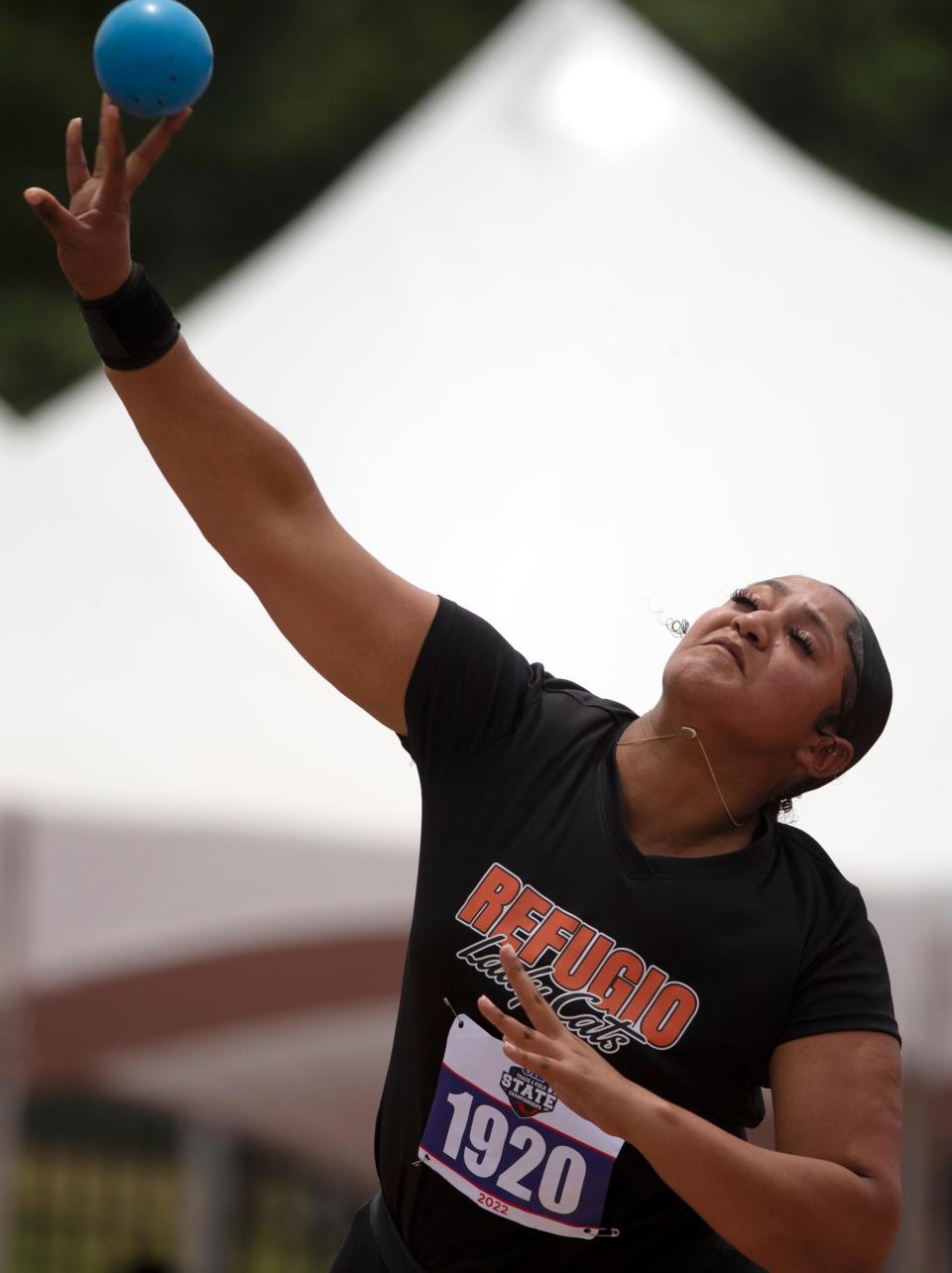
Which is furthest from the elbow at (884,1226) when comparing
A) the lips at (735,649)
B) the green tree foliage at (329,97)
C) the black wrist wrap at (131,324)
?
the green tree foliage at (329,97)

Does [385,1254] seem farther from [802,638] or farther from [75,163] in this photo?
[75,163]

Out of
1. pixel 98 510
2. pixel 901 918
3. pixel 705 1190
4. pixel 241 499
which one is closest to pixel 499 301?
pixel 98 510

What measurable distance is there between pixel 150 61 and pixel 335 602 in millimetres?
535

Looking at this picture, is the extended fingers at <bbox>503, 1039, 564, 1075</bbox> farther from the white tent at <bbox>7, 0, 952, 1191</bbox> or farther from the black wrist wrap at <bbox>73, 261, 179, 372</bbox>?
the white tent at <bbox>7, 0, 952, 1191</bbox>

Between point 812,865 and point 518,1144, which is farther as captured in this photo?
point 812,865

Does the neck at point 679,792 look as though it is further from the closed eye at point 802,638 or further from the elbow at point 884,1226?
the elbow at point 884,1226

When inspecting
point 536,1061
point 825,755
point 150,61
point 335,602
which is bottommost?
point 536,1061

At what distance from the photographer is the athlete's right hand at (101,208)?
1.56 meters

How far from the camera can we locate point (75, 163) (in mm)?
1603

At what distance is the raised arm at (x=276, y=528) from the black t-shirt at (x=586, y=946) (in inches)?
1.8

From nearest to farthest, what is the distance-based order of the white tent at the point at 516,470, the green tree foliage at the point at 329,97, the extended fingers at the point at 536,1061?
the extended fingers at the point at 536,1061 < the white tent at the point at 516,470 < the green tree foliage at the point at 329,97

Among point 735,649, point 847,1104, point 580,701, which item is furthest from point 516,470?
point 847,1104

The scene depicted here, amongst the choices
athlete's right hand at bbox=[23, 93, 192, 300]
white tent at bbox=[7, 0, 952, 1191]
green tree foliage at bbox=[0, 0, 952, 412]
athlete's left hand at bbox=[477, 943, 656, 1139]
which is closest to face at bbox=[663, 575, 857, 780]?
athlete's left hand at bbox=[477, 943, 656, 1139]

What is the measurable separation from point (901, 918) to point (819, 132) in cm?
1049
